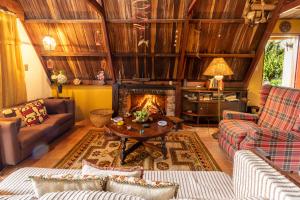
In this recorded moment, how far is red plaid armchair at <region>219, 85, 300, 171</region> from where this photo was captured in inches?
105

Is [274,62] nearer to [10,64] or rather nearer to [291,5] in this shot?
[291,5]

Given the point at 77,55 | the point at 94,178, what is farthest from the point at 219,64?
the point at 94,178

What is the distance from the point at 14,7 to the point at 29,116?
77.9 inches

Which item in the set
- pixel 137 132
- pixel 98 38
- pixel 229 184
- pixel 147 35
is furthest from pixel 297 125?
pixel 98 38

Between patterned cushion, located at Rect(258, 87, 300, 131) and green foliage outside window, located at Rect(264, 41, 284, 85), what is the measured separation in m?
4.25

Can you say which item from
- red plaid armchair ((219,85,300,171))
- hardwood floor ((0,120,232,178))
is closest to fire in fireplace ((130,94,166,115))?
hardwood floor ((0,120,232,178))

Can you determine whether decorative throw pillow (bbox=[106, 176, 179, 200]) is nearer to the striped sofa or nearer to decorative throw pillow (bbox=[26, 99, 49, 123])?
the striped sofa

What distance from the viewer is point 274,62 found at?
7129 millimetres

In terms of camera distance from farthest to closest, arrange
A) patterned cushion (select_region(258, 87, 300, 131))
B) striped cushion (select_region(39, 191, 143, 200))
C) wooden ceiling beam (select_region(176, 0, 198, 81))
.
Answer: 1. wooden ceiling beam (select_region(176, 0, 198, 81))
2. patterned cushion (select_region(258, 87, 300, 131))
3. striped cushion (select_region(39, 191, 143, 200))

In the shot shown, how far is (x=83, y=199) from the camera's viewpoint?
93cm

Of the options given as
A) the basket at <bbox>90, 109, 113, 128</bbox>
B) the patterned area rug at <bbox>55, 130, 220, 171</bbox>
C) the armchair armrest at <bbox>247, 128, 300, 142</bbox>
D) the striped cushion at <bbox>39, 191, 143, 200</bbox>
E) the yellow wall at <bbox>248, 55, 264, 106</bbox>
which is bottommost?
the patterned area rug at <bbox>55, 130, 220, 171</bbox>

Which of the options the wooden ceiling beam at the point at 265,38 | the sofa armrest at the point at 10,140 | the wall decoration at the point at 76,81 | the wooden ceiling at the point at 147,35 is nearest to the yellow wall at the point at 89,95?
the wall decoration at the point at 76,81

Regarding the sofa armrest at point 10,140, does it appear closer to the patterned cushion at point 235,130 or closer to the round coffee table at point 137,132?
the round coffee table at point 137,132

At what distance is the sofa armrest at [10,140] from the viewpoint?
2732mm
